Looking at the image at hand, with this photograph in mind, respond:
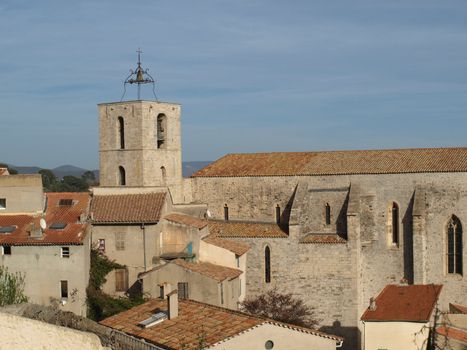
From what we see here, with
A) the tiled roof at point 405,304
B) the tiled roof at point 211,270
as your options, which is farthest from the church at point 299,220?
the tiled roof at point 405,304

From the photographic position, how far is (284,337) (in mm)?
23359

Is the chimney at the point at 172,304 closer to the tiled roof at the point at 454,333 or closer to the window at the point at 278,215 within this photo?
the tiled roof at the point at 454,333

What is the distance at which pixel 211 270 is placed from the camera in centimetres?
3719

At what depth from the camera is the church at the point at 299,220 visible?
40.4m

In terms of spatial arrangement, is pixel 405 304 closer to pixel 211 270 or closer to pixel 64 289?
pixel 211 270

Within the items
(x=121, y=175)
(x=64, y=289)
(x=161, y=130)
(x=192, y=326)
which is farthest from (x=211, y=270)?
(x=161, y=130)

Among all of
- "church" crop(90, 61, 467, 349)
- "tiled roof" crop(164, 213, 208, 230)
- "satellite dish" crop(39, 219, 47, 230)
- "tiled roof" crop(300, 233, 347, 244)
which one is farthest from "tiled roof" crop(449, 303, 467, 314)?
"satellite dish" crop(39, 219, 47, 230)

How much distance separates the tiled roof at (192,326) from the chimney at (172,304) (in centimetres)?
17

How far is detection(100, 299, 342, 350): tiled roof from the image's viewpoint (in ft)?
73.3

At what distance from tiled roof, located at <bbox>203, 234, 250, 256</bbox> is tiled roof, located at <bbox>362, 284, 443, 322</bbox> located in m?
8.73

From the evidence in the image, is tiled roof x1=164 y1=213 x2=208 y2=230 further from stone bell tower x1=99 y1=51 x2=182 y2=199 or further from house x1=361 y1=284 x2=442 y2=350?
house x1=361 y1=284 x2=442 y2=350

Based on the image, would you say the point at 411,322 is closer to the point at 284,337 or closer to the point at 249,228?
the point at 284,337

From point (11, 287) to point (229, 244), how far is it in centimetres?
1237

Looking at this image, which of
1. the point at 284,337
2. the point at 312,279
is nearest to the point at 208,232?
the point at 312,279
